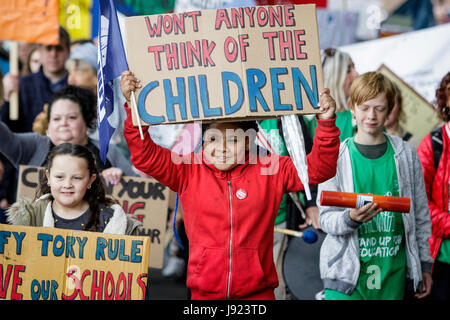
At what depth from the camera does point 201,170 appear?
3.20 metres

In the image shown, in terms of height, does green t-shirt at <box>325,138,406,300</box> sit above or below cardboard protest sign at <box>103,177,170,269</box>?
below

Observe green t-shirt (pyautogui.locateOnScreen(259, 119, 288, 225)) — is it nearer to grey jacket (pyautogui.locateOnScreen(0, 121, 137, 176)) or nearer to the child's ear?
grey jacket (pyautogui.locateOnScreen(0, 121, 137, 176))

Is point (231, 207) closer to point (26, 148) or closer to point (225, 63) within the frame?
point (225, 63)

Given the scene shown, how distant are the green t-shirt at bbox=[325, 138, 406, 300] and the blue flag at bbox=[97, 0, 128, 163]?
4.35 ft

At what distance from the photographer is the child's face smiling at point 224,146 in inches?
123

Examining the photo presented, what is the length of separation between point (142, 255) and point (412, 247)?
1.48 m

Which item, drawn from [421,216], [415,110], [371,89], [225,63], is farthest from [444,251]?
[225,63]

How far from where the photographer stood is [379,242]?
11.8 feet

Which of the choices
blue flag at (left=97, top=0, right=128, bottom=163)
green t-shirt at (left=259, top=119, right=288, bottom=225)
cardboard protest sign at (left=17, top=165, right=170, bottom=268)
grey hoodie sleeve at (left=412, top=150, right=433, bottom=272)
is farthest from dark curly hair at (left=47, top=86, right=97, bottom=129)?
grey hoodie sleeve at (left=412, top=150, right=433, bottom=272)

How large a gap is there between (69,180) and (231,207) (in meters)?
0.89

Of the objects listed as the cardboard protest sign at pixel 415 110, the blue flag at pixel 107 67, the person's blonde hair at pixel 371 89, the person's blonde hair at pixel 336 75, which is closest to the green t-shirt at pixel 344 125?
the person's blonde hair at pixel 336 75

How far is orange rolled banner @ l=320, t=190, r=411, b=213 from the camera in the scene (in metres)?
3.32

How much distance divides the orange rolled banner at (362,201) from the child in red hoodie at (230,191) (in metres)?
0.24
